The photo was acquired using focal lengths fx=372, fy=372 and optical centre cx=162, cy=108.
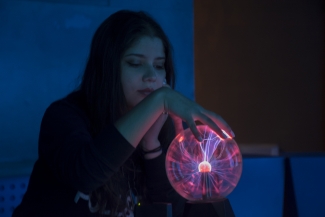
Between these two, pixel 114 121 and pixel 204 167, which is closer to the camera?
pixel 204 167

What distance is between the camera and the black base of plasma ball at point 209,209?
1202 millimetres

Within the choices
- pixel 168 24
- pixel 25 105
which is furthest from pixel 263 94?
pixel 25 105

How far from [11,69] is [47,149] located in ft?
4.44

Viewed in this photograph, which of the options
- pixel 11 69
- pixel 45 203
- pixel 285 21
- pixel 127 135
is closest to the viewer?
pixel 127 135

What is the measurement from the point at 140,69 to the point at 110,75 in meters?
Answer: 0.14

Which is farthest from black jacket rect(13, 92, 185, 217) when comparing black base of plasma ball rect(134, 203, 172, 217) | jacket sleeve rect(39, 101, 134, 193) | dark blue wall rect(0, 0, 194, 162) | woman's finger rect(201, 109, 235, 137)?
dark blue wall rect(0, 0, 194, 162)

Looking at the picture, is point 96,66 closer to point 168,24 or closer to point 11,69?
point 11,69

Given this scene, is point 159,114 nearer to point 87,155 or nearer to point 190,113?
point 190,113

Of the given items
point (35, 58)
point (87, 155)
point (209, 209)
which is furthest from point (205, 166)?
point (35, 58)

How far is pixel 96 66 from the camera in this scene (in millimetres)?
1686

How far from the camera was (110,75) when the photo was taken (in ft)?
5.24

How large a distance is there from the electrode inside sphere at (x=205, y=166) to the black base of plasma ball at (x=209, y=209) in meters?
0.04

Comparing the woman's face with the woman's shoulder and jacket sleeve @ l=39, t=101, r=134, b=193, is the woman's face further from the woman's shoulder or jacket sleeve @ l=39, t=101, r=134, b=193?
jacket sleeve @ l=39, t=101, r=134, b=193

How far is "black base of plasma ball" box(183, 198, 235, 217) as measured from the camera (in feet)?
3.94
